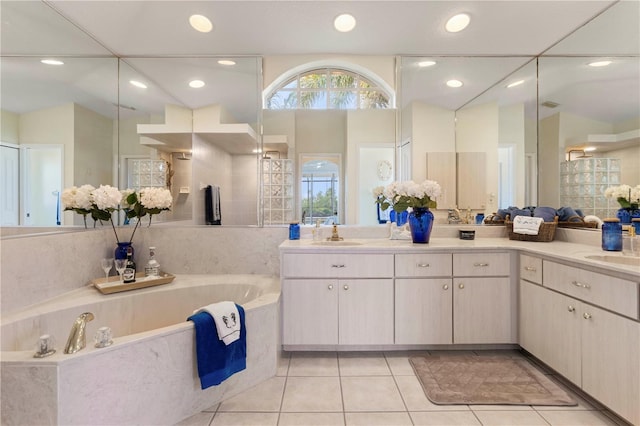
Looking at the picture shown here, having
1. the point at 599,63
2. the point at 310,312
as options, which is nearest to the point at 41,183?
the point at 310,312

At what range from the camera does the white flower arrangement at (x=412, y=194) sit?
2.46m

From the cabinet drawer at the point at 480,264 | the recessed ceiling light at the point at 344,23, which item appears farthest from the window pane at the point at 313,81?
the cabinet drawer at the point at 480,264

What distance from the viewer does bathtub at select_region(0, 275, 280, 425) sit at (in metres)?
1.26

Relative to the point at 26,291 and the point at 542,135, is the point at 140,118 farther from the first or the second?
the point at 542,135

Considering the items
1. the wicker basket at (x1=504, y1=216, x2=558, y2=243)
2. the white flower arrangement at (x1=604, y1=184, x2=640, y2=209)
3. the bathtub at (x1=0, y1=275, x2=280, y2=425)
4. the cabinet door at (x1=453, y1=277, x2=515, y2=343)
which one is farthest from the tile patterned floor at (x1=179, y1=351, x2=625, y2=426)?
the white flower arrangement at (x1=604, y1=184, x2=640, y2=209)

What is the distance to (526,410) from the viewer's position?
170cm

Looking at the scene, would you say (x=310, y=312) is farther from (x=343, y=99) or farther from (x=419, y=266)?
(x=343, y=99)

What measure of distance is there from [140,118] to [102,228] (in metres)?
1.05

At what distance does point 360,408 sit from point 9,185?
8.03 ft

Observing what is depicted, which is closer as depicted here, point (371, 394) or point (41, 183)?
point (371, 394)

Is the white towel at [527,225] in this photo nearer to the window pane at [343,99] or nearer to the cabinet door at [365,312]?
the cabinet door at [365,312]

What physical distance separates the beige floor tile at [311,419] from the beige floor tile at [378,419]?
6 cm

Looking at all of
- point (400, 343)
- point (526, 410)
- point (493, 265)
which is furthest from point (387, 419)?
point (493, 265)

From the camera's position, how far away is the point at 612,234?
198cm
